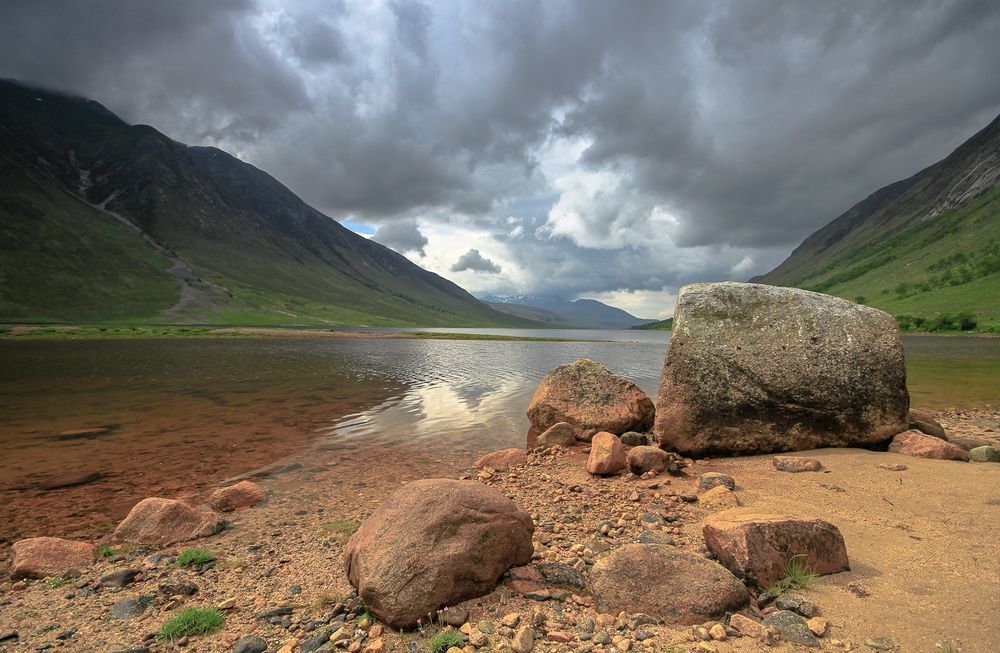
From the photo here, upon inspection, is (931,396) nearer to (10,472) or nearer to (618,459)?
(618,459)

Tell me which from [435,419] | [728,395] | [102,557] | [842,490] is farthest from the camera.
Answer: [435,419]

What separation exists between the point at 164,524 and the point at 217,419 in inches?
551

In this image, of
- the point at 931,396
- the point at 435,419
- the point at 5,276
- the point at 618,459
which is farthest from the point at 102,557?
the point at 5,276

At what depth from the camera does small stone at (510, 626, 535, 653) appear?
529 centimetres

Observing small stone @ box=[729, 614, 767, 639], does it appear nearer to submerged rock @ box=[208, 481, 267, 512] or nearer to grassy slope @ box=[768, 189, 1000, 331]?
submerged rock @ box=[208, 481, 267, 512]

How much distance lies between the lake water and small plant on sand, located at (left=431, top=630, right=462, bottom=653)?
9.96m

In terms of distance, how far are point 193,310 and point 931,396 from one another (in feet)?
630

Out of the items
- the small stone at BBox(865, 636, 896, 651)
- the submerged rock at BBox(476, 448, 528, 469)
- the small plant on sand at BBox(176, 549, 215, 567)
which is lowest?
the small plant on sand at BBox(176, 549, 215, 567)

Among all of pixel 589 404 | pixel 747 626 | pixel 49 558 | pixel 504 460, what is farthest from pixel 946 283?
pixel 49 558

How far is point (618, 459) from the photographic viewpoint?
12398 millimetres

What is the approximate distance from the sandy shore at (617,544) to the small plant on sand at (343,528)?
82 millimetres

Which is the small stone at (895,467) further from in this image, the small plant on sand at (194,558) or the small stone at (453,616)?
the small plant on sand at (194,558)

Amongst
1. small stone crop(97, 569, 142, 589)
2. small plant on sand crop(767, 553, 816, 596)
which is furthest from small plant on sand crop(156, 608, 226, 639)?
small plant on sand crop(767, 553, 816, 596)

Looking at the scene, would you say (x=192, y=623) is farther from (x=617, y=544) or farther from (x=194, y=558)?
(x=617, y=544)
